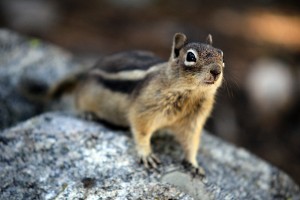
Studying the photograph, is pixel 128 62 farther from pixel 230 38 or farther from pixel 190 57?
pixel 230 38

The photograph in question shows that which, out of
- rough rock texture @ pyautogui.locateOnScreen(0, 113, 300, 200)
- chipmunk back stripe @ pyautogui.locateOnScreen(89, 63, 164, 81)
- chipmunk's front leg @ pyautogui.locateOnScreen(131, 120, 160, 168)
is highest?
chipmunk back stripe @ pyautogui.locateOnScreen(89, 63, 164, 81)

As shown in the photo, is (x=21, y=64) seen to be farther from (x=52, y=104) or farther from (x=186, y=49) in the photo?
(x=186, y=49)

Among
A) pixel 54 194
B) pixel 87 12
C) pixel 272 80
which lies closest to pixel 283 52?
pixel 272 80

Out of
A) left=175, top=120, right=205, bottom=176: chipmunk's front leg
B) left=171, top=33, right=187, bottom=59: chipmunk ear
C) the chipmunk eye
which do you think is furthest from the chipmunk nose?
left=175, top=120, right=205, bottom=176: chipmunk's front leg

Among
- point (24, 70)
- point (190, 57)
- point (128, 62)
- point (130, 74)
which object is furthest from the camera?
point (24, 70)

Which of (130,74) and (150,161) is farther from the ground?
(130,74)

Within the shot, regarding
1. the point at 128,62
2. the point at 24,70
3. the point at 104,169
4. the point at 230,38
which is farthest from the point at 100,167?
the point at 230,38

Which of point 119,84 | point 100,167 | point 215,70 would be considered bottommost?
point 100,167

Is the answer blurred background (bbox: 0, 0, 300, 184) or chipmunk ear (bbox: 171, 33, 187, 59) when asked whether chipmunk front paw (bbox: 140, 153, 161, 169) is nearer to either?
chipmunk ear (bbox: 171, 33, 187, 59)
